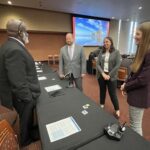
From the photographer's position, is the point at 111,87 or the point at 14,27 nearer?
the point at 14,27

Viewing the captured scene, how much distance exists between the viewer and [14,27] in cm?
130

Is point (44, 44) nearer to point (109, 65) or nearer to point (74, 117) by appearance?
point (109, 65)

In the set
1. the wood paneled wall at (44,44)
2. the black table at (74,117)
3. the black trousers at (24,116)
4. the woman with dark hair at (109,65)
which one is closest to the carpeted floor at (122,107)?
the woman with dark hair at (109,65)

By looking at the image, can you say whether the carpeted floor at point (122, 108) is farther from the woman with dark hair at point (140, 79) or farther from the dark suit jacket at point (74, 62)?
the dark suit jacket at point (74, 62)

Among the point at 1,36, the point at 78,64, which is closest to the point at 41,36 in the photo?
the point at 1,36

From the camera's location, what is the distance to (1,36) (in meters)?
5.96

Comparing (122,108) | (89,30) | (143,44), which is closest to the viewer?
(143,44)

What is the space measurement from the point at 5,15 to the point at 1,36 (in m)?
1.12

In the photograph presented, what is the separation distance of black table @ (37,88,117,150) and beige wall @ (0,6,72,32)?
17.6 feet

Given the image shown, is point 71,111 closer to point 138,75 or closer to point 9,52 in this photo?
point 138,75

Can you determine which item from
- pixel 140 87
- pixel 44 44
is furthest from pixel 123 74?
pixel 44 44

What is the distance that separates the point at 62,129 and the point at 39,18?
241 inches

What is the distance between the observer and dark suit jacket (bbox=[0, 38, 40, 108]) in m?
1.20

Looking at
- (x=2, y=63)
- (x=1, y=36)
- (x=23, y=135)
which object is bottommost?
(x=23, y=135)
